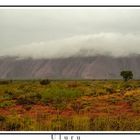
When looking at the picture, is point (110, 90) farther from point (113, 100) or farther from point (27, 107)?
point (27, 107)

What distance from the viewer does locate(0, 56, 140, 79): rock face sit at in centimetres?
1616

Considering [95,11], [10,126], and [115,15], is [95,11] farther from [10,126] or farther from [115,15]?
[10,126]

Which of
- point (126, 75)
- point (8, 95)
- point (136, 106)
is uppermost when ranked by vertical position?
point (126, 75)

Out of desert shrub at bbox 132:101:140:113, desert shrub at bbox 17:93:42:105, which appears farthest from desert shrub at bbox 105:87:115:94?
desert shrub at bbox 17:93:42:105

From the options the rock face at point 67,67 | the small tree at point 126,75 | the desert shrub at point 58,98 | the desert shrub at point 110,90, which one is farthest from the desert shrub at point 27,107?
the small tree at point 126,75

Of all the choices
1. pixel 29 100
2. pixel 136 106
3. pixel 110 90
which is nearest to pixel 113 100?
pixel 110 90

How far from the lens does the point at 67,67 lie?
16.2 metres

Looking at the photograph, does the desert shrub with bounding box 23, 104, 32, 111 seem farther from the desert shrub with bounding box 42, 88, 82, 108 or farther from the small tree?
the small tree

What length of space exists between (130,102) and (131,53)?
0.42 meters

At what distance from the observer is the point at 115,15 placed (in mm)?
16188

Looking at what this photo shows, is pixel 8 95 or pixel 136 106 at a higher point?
pixel 8 95

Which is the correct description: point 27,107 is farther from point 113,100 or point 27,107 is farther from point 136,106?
point 136,106

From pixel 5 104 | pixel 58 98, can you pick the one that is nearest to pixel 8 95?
pixel 5 104

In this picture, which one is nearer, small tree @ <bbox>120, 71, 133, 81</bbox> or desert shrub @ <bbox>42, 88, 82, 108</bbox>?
small tree @ <bbox>120, 71, 133, 81</bbox>
